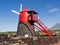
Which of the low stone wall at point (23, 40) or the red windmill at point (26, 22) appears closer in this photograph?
the low stone wall at point (23, 40)

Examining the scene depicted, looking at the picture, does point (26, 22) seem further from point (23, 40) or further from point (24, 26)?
point (23, 40)

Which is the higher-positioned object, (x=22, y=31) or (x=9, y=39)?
(x=22, y=31)

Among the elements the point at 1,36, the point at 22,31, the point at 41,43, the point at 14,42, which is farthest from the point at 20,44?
the point at 22,31

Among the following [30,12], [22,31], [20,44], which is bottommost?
[20,44]

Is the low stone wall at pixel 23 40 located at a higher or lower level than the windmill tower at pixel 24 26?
lower

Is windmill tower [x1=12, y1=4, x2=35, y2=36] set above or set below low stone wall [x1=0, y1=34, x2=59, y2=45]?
above

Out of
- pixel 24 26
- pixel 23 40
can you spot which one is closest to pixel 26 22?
pixel 24 26

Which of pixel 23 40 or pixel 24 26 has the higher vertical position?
pixel 24 26

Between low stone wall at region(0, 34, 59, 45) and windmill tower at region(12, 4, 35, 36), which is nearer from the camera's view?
low stone wall at region(0, 34, 59, 45)

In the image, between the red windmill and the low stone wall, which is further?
the red windmill

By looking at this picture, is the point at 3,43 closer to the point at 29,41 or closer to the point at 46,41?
the point at 29,41

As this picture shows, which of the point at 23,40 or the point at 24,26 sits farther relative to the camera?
the point at 24,26

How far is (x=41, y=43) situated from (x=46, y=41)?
1.06 m

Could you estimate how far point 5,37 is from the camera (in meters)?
14.3
